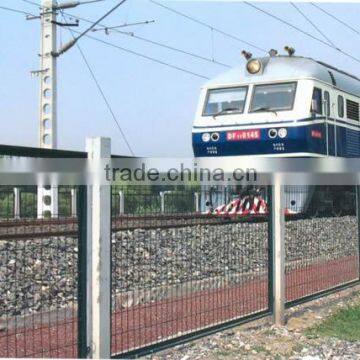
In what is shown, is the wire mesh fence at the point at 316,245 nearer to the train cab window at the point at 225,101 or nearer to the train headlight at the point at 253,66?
the train cab window at the point at 225,101

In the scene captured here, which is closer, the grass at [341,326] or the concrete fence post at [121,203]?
the concrete fence post at [121,203]

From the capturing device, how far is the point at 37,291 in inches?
261

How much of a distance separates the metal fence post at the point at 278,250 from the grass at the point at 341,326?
45 cm

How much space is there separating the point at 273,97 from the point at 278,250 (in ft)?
23.6

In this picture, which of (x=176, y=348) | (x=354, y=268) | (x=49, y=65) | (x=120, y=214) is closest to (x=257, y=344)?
(x=176, y=348)

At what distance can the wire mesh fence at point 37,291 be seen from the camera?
4934 millimetres

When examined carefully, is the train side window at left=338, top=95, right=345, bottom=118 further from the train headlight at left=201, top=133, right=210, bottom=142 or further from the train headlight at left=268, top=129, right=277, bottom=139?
the train headlight at left=201, top=133, right=210, bottom=142

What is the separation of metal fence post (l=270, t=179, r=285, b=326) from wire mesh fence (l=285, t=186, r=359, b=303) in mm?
640

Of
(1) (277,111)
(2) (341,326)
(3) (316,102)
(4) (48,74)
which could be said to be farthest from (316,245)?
(4) (48,74)

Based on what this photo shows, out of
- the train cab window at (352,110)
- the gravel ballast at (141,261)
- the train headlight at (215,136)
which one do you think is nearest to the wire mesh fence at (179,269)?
the gravel ballast at (141,261)

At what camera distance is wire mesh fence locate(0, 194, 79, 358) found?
4934 mm

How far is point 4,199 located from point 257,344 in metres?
2.96

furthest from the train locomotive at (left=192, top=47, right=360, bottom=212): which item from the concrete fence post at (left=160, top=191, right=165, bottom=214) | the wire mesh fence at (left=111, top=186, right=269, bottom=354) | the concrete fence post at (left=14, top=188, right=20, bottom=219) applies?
the concrete fence post at (left=14, top=188, right=20, bottom=219)

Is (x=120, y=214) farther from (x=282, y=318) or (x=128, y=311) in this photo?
(x=282, y=318)
